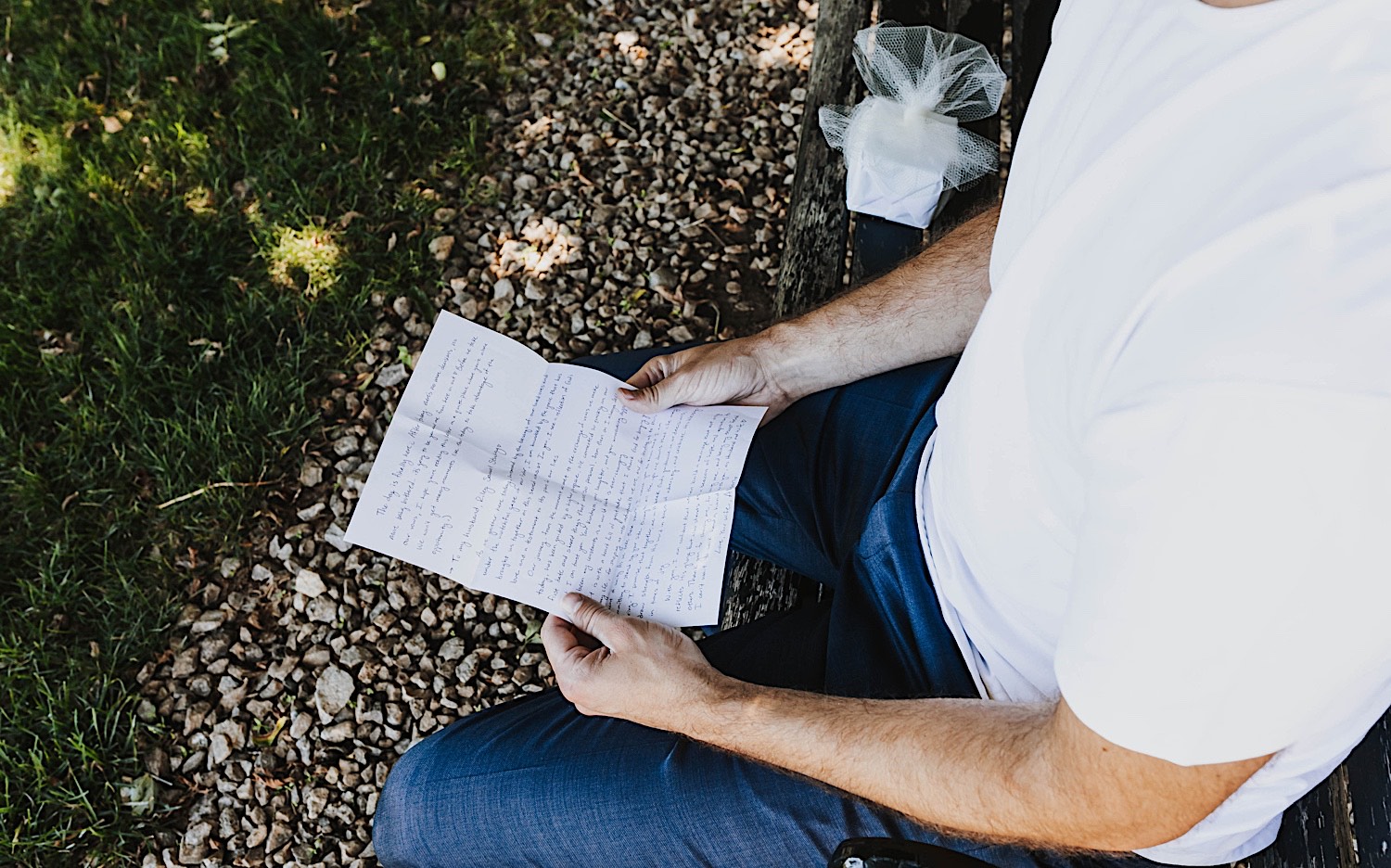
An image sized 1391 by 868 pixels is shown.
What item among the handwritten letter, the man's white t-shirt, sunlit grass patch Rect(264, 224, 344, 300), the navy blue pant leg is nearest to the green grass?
sunlit grass patch Rect(264, 224, 344, 300)

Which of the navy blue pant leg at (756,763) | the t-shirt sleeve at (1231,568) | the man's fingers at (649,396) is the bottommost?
the navy blue pant leg at (756,763)

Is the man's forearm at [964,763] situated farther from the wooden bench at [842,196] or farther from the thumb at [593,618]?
the wooden bench at [842,196]

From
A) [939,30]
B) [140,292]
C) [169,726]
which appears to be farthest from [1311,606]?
[140,292]

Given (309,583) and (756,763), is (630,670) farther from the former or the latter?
(309,583)

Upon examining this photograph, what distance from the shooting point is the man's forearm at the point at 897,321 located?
1.56m

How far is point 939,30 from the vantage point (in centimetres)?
207

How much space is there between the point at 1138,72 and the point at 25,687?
220 centimetres

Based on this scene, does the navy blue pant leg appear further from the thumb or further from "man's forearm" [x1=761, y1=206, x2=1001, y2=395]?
the thumb

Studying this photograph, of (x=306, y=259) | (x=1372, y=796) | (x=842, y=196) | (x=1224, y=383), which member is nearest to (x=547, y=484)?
(x=842, y=196)

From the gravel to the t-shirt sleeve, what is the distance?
4.92 feet

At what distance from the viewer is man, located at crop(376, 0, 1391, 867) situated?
732 mm

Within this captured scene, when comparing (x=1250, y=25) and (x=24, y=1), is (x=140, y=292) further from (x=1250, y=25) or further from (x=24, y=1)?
(x=1250, y=25)

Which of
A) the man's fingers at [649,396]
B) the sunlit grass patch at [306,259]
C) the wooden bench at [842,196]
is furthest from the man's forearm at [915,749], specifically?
the sunlit grass patch at [306,259]

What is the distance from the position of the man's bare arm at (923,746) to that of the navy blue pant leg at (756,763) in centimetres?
7
